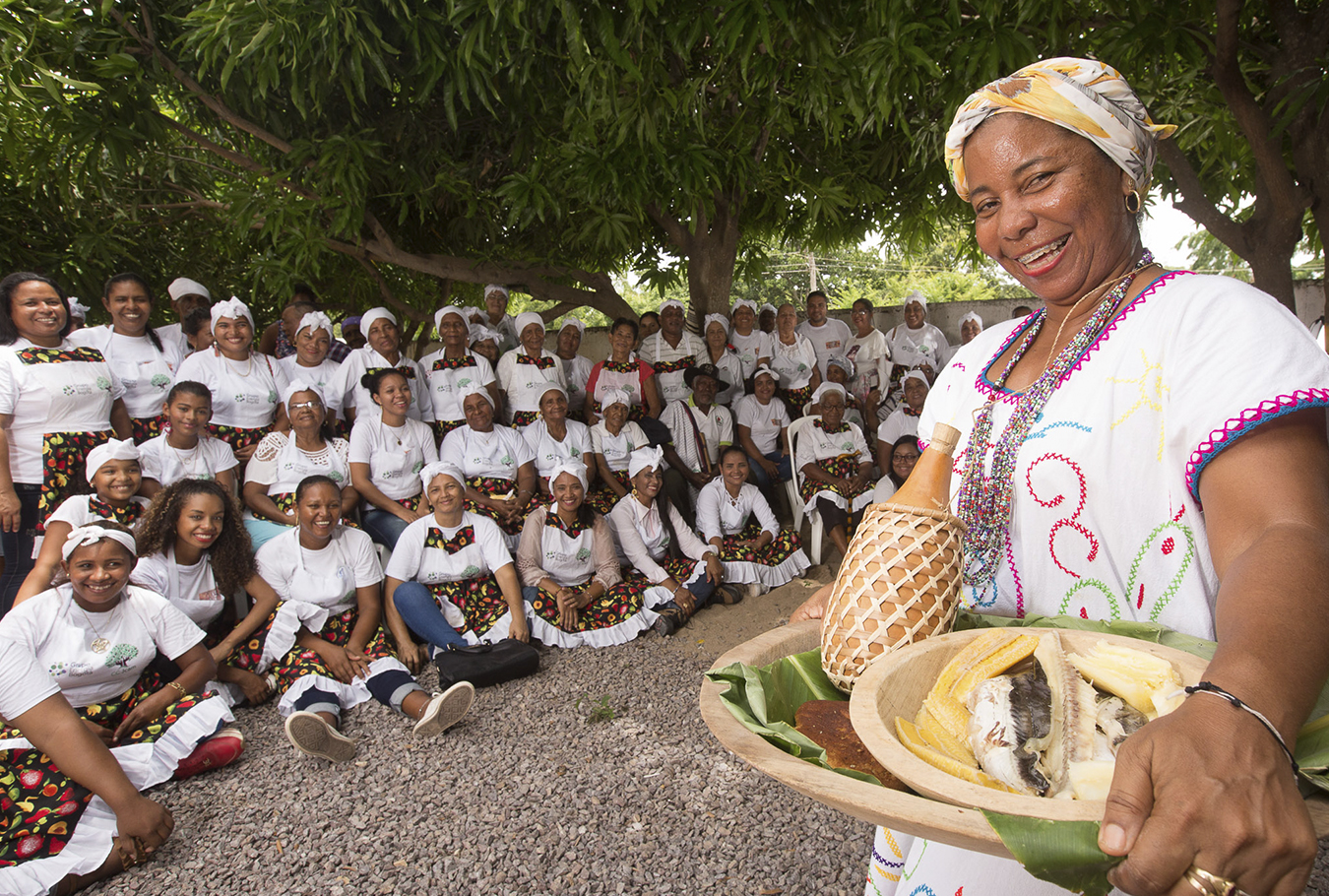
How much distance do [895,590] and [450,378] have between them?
579 centimetres

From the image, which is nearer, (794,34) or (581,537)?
(794,34)

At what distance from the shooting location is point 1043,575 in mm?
1161

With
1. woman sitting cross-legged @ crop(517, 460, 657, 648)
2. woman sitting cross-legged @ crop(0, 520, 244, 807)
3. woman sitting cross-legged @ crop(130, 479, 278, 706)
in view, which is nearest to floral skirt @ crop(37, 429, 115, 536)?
woman sitting cross-legged @ crop(130, 479, 278, 706)

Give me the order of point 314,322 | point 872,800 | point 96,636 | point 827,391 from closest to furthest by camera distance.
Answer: point 872,800 → point 96,636 → point 314,322 → point 827,391

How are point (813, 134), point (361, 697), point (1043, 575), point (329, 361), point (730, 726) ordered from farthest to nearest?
point (813, 134), point (329, 361), point (361, 697), point (1043, 575), point (730, 726)

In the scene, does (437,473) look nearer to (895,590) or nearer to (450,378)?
(450,378)

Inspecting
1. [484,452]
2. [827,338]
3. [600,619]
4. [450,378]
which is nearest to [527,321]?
[450,378]

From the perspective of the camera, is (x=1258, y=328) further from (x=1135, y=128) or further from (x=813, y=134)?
(x=813, y=134)

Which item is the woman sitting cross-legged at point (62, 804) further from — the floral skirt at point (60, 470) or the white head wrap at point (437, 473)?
the white head wrap at point (437, 473)

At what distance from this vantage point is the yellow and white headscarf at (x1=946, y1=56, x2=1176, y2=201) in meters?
1.02

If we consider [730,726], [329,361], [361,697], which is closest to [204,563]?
[361,697]

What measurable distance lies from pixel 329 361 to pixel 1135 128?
5.94m

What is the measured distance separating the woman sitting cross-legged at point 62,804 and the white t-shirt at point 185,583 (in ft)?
3.53

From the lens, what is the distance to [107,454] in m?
4.35
